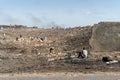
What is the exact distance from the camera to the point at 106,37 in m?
32.4

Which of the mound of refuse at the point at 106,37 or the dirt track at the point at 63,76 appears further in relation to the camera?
the mound of refuse at the point at 106,37

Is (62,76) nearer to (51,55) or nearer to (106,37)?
(51,55)

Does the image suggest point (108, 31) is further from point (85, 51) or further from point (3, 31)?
point (3, 31)

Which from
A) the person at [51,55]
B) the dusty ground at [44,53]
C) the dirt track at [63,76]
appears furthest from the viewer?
the person at [51,55]

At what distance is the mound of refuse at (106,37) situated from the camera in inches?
1262

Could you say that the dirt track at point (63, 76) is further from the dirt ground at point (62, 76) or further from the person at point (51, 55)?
the person at point (51, 55)

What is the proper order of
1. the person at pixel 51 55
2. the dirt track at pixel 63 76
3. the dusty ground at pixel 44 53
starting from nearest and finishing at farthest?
the dirt track at pixel 63 76
the dusty ground at pixel 44 53
the person at pixel 51 55

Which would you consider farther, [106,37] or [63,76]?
[106,37]

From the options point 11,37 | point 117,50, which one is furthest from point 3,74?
point 11,37

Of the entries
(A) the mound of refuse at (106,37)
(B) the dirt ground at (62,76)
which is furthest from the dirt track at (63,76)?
(A) the mound of refuse at (106,37)

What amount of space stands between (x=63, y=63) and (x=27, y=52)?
6160 mm

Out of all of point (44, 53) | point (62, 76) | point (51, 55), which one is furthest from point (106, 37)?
point (62, 76)

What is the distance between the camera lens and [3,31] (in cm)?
4050

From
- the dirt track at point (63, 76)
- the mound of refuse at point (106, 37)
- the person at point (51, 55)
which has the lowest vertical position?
the dirt track at point (63, 76)
